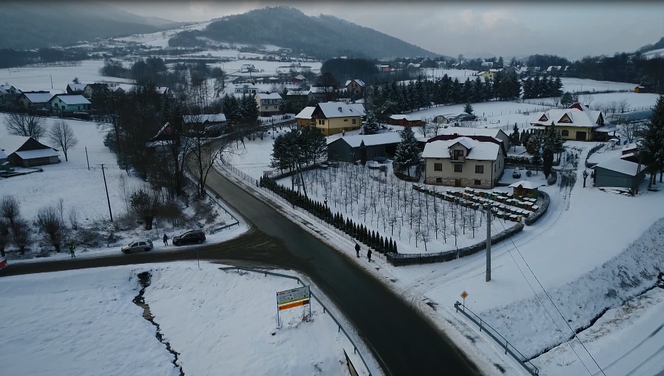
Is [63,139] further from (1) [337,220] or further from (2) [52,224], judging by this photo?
(1) [337,220]

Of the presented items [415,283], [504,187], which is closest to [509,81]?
[504,187]

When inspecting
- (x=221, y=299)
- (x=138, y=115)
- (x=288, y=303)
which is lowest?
(x=221, y=299)

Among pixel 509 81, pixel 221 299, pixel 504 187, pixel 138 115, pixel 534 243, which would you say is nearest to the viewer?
pixel 221 299

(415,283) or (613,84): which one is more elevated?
(613,84)

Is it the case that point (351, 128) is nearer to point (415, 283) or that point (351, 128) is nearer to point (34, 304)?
point (415, 283)

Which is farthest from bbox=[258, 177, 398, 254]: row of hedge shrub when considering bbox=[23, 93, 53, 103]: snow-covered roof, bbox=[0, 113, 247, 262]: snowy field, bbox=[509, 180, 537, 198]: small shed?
bbox=[23, 93, 53, 103]: snow-covered roof

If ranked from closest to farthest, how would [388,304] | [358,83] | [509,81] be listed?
[388,304] → [509,81] → [358,83]
